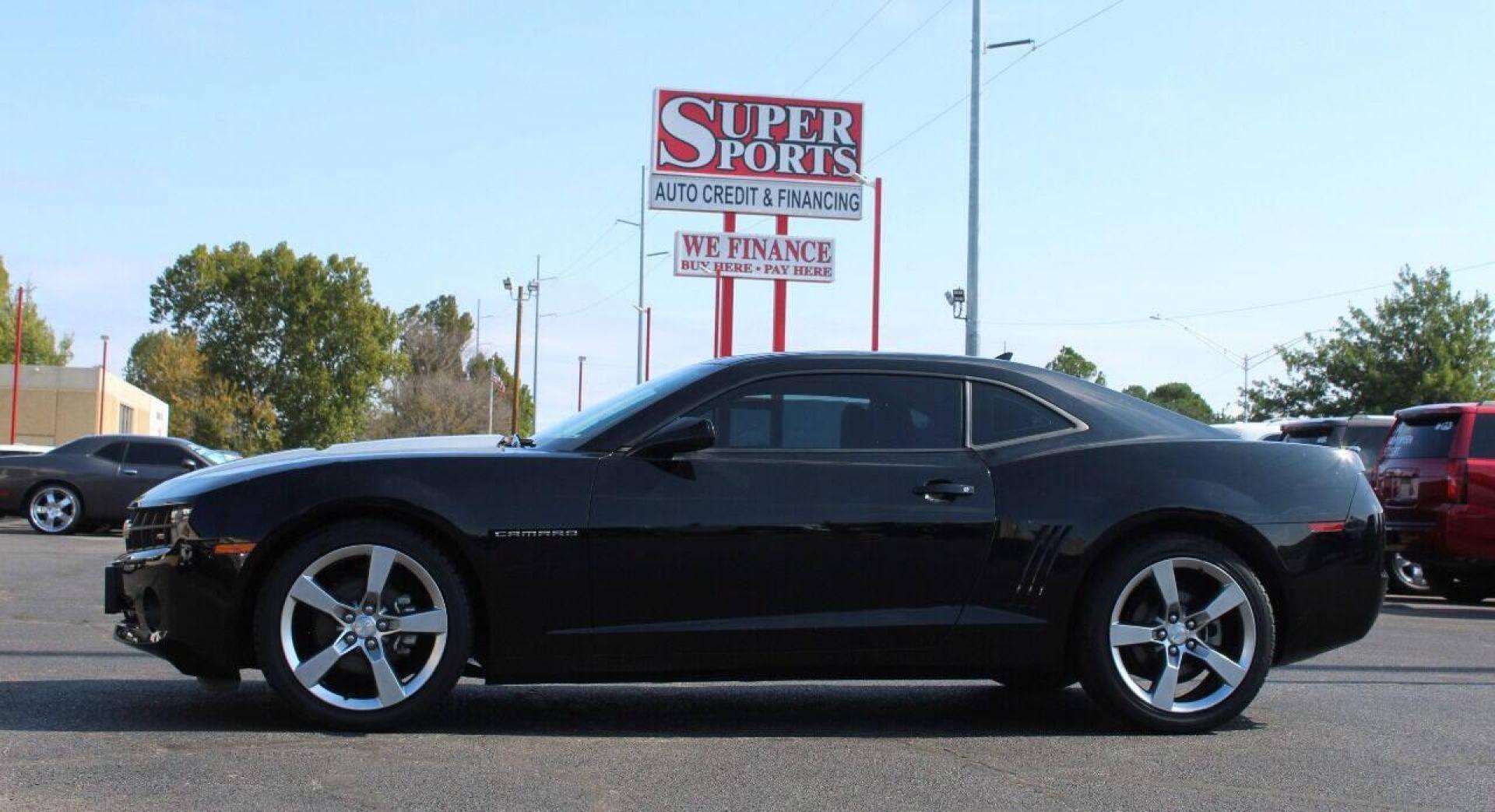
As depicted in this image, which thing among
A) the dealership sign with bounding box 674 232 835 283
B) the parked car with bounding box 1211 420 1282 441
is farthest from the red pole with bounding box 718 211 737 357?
the parked car with bounding box 1211 420 1282 441

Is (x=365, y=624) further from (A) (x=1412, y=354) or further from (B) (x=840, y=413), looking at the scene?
(A) (x=1412, y=354)

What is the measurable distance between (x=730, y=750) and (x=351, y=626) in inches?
52.1

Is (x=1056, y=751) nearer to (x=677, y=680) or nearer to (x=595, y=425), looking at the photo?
(x=677, y=680)

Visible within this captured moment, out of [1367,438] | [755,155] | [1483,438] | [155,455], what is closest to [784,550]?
[1483,438]

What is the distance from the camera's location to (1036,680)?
629cm

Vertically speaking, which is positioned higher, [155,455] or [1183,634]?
[155,455]

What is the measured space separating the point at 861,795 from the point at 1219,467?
2.10 m

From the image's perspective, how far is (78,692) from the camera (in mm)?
5832

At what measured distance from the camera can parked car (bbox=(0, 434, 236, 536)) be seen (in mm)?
19047

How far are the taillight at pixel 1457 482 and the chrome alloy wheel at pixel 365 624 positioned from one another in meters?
10.1

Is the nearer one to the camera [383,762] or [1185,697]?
[383,762]

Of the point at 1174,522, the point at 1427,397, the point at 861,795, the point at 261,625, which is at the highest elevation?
the point at 1427,397

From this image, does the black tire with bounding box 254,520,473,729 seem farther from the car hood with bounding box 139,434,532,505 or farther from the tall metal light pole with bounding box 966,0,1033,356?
the tall metal light pole with bounding box 966,0,1033,356

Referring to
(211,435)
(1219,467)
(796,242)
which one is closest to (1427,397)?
(796,242)
